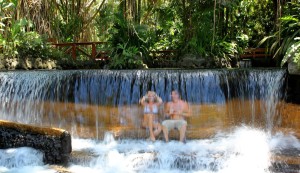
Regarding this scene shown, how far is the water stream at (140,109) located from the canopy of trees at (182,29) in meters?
2.11

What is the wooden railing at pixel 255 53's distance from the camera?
1284 cm

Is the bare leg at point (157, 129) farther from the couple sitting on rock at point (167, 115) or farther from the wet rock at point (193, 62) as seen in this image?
the wet rock at point (193, 62)

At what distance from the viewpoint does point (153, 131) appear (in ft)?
28.0

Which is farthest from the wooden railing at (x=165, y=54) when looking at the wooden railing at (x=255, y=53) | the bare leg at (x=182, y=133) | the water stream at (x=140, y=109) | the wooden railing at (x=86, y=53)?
the bare leg at (x=182, y=133)

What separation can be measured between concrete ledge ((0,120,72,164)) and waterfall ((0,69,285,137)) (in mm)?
1665

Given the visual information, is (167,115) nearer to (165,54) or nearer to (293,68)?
(293,68)

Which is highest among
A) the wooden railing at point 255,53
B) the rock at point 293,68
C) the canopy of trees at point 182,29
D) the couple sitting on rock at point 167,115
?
the canopy of trees at point 182,29

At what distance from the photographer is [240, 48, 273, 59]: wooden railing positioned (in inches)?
506

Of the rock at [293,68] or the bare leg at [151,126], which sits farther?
the rock at [293,68]

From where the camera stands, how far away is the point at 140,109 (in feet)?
31.2

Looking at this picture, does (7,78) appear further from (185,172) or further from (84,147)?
(185,172)

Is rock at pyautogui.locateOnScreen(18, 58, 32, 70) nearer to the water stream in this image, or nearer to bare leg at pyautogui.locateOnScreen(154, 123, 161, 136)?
the water stream

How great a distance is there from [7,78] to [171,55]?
17.6 feet

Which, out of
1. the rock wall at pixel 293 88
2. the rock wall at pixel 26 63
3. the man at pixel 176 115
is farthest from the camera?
the rock wall at pixel 26 63
